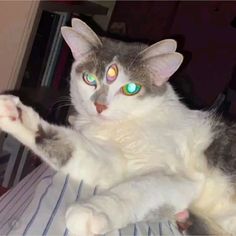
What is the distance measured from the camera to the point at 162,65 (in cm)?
108

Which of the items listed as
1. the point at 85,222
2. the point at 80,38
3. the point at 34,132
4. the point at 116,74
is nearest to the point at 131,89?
the point at 116,74

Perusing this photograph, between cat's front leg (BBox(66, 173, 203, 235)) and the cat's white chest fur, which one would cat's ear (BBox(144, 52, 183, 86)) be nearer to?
the cat's white chest fur

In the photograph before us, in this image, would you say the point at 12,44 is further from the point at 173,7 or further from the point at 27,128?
the point at 173,7

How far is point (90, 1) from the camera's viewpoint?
6.63 ft

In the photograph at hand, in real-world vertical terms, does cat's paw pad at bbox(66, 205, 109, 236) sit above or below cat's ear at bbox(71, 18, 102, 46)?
below

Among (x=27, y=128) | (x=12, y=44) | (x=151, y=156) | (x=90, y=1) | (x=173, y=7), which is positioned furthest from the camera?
(x=173, y=7)

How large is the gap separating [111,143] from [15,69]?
22.3 inches

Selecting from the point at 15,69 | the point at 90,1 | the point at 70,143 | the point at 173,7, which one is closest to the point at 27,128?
the point at 70,143

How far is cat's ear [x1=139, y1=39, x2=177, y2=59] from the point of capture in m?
1.05

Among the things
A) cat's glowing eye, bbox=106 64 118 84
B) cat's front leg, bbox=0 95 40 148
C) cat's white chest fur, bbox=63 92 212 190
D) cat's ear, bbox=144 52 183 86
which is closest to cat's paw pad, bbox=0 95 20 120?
cat's front leg, bbox=0 95 40 148

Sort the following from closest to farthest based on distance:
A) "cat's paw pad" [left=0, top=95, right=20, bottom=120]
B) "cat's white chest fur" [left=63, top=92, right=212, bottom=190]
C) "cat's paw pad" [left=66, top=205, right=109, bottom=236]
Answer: "cat's paw pad" [left=66, top=205, right=109, bottom=236]
"cat's paw pad" [left=0, top=95, right=20, bottom=120]
"cat's white chest fur" [left=63, top=92, right=212, bottom=190]

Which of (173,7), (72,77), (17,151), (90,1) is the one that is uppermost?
(173,7)

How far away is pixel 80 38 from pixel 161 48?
21cm

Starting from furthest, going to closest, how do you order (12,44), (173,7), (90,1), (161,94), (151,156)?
(173,7) → (90,1) → (12,44) → (161,94) → (151,156)
